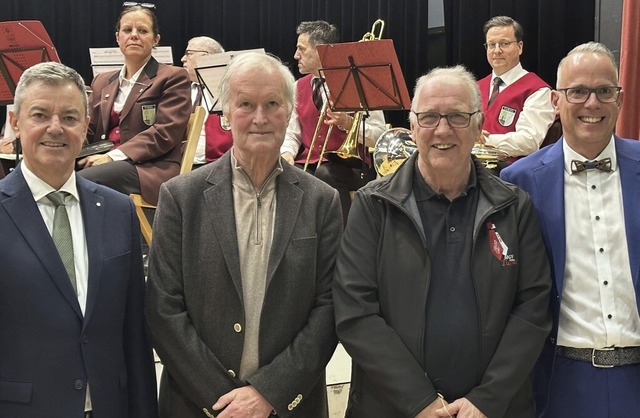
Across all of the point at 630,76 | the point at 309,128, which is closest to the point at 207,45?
the point at 309,128

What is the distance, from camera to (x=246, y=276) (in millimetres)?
2492

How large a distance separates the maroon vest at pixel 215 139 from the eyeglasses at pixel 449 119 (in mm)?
3919

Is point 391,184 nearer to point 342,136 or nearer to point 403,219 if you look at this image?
point 403,219

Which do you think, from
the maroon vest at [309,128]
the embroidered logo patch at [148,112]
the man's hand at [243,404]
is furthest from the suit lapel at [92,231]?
the maroon vest at [309,128]

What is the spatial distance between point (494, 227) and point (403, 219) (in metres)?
0.28

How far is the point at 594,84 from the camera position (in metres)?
2.67

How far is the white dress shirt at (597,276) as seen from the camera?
99.4 inches

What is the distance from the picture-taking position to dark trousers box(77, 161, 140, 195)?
4789 millimetres

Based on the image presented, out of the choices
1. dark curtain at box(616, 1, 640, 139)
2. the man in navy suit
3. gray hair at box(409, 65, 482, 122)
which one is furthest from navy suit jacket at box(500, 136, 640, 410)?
dark curtain at box(616, 1, 640, 139)

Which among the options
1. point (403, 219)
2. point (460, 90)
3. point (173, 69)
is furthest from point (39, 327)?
point (173, 69)

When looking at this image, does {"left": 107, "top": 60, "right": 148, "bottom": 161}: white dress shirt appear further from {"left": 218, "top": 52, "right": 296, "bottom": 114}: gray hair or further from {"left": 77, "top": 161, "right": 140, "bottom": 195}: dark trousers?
{"left": 218, "top": 52, "right": 296, "bottom": 114}: gray hair

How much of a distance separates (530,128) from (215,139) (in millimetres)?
2383

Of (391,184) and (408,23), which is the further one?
(408,23)

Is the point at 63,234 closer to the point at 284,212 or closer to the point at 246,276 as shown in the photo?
the point at 246,276
